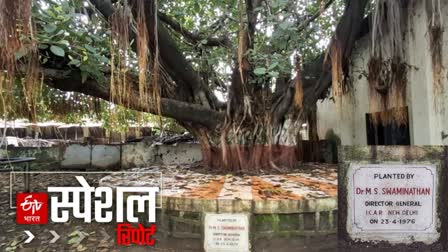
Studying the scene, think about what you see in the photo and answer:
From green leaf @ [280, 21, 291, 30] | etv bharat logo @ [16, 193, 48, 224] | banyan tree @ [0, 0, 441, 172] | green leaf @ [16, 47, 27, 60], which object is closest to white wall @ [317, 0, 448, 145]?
banyan tree @ [0, 0, 441, 172]

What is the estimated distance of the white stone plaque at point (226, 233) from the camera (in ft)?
9.83

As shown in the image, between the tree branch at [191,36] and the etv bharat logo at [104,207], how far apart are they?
2.46 m

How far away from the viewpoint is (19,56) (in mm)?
2996

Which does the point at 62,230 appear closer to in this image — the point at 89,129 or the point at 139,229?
the point at 139,229

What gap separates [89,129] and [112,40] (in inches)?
368

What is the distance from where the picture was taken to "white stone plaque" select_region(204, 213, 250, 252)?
118 inches

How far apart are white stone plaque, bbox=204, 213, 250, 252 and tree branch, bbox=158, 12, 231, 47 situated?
9.20ft

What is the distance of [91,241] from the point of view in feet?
12.3

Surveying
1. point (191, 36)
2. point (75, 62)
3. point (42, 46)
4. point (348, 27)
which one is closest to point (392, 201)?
point (348, 27)

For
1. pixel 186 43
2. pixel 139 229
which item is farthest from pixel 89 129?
pixel 139 229

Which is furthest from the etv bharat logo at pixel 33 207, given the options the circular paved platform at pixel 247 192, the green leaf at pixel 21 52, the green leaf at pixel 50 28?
the green leaf at pixel 50 28

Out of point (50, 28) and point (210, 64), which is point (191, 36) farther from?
point (50, 28)

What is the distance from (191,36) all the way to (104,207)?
2919 millimetres

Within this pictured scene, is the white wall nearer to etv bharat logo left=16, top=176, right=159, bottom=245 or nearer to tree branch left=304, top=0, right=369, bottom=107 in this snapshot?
tree branch left=304, top=0, right=369, bottom=107
